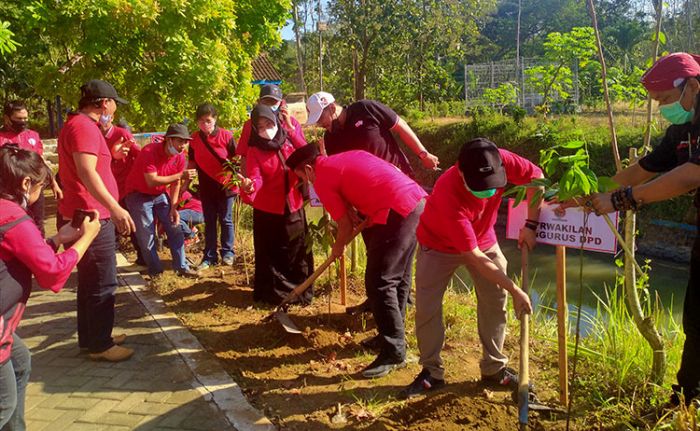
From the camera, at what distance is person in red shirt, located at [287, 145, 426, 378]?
11.8 ft

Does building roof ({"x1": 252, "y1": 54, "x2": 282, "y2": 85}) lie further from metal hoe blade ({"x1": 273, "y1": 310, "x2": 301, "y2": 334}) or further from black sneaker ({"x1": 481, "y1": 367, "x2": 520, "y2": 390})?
black sneaker ({"x1": 481, "y1": 367, "x2": 520, "y2": 390})

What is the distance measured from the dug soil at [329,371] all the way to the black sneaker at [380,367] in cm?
4

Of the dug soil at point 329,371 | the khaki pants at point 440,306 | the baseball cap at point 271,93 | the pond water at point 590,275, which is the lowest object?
the pond water at point 590,275

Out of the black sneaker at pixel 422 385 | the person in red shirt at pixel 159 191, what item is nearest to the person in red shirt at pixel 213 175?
the person in red shirt at pixel 159 191

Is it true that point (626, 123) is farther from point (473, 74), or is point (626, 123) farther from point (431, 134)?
point (473, 74)

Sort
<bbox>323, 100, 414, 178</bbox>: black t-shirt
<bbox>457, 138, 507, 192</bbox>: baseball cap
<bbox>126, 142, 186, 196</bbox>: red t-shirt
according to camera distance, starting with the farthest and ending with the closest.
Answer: <bbox>126, 142, 186, 196</bbox>: red t-shirt
<bbox>323, 100, 414, 178</bbox>: black t-shirt
<bbox>457, 138, 507, 192</bbox>: baseball cap

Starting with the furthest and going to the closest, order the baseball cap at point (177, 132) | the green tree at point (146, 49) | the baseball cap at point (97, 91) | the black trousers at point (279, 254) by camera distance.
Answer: the green tree at point (146, 49) < the baseball cap at point (177, 132) < the black trousers at point (279, 254) < the baseball cap at point (97, 91)

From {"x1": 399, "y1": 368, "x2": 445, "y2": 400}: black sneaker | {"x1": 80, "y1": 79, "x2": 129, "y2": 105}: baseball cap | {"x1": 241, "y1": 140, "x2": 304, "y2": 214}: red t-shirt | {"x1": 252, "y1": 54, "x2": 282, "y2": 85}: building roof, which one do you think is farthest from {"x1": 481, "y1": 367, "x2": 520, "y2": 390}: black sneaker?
{"x1": 252, "y1": 54, "x2": 282, "y2": 85}: building roof

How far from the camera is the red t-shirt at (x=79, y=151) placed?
3730mm

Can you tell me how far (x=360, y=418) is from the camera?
127 inches

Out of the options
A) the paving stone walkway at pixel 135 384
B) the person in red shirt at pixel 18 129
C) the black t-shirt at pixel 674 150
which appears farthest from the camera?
the person in red shirt at pixel 18 129

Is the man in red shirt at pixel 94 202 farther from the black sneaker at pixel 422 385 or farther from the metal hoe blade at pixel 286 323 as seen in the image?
the black sneaker at pixel 422 385

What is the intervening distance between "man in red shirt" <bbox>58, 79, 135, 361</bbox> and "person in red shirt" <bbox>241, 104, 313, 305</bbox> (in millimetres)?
1187

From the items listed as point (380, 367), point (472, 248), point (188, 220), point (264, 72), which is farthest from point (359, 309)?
point (264, 72)
